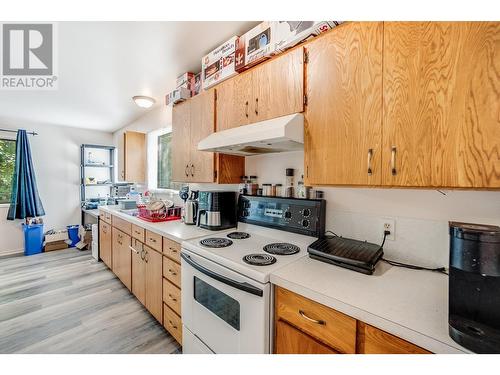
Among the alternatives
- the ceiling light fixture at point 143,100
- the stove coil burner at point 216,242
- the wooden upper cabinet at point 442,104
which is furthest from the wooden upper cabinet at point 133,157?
the wooden upper cabinet at point 442,104

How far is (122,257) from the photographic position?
2.57 meters

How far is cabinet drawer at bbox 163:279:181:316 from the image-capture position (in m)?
1.64

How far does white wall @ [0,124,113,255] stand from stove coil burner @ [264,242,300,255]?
4.61m

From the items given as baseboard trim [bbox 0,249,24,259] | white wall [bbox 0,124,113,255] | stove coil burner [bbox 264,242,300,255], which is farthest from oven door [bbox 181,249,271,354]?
white wall [bbox 0,124,113,255]

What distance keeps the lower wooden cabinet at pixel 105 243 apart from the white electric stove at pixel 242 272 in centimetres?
205

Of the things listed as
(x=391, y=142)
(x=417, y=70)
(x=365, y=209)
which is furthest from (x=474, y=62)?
(x=365, y=209)

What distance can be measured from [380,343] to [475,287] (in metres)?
0.33

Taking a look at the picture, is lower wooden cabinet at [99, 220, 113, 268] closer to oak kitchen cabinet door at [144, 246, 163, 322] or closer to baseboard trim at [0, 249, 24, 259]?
oak kitchen cabinet door at [144, 246, 163, 322]

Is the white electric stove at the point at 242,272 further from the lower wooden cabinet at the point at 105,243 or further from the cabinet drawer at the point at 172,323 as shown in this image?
the lower wooden cabinet at the point at 105,243

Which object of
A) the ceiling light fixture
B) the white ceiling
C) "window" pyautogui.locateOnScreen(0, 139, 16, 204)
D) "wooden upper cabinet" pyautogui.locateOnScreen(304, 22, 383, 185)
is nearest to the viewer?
"wooden upper cabinet" pyautogui.locateOnScreen(304, 22, 383, 185)

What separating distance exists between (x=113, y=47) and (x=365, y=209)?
2.15 m

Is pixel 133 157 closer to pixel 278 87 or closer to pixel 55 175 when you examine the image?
pixel 55 175

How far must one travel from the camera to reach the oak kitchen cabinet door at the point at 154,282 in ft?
6.06

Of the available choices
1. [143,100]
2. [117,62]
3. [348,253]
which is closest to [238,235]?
[348,253]
